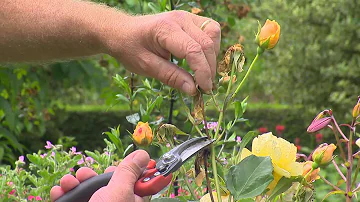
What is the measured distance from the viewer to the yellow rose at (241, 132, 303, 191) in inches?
38.1

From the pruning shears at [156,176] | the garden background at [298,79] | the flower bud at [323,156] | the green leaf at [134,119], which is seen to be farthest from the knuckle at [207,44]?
the garden background at [298,79]

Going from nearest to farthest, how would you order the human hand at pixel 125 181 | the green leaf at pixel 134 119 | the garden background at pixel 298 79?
1. the human hand at pixel 125 181
2. the green leaf at pixel 134 119
3. the garden background at pixel 298 79

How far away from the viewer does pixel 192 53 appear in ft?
2.98

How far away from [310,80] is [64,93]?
11.2 ft

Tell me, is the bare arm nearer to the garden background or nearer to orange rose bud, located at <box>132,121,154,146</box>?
orange rose bud, located at <box>132,121,154,146</box>

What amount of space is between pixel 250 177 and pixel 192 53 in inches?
9.0

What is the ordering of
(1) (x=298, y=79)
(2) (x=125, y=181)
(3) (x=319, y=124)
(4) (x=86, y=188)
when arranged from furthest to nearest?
(1) (x=298, y=79) < (3) (x=319, y=124) < (4) (x=86, y=188) < (2) (x=125, y=181)

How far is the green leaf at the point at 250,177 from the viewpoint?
36.1 inches

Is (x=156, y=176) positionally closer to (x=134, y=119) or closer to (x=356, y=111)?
(x=356, y=111)

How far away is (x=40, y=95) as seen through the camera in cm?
453

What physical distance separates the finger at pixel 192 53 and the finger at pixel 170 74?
3 centimetres

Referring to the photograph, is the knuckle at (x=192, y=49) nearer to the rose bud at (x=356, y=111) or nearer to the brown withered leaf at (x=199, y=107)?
the brown withered leaf at (x=199, y=107)

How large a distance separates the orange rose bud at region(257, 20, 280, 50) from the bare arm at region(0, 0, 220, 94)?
0.08m

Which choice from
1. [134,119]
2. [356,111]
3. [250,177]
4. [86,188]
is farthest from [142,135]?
[134,119]
